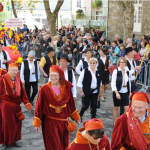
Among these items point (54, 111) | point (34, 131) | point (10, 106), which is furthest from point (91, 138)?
point (34, 131)

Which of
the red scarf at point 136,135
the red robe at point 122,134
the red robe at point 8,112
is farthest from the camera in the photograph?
the red robe at point 8,112

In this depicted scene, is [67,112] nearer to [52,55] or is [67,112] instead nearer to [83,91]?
[83,91]

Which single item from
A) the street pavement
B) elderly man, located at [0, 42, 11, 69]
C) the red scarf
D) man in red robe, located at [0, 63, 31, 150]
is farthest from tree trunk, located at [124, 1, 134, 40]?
the red scarf

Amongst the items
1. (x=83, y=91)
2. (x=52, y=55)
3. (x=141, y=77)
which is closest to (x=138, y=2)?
(x=141, y=77)

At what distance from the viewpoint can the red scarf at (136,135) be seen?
12.5 feet

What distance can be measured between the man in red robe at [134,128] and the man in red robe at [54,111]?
163 cm

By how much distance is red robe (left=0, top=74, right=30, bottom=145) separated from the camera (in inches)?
243

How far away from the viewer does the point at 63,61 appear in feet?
22.9

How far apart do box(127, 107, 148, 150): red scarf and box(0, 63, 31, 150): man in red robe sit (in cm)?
296

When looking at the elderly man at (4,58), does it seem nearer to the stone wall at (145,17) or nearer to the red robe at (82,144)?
the red robe at (82,144)

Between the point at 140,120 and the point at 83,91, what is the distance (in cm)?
356

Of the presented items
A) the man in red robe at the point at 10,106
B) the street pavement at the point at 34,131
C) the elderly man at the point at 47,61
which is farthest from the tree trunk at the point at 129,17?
the man in red robe at the point at 10,106

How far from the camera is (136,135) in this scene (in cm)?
381

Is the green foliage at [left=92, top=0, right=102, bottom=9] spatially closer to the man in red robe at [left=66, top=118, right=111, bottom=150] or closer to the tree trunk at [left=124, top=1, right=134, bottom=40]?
the tree trunk at [left=124, top=1, right=134, bottom=40]
